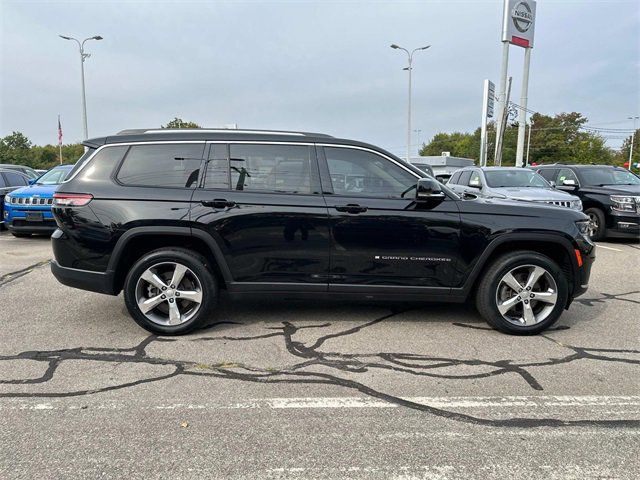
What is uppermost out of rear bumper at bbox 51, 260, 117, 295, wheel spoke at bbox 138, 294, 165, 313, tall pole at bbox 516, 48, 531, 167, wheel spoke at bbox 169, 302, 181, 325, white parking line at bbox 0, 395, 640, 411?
tall pole at bbox 516, 48, 531, 167

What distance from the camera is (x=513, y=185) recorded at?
10391 millimetres

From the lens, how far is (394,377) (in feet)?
11.9

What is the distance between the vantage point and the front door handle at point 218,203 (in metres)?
4.36

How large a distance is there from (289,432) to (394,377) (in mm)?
1065

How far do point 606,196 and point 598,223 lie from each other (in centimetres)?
62

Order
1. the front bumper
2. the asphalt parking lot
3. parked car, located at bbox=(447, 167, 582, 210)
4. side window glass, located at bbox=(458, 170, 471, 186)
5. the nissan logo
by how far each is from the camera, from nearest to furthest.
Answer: the asphalt parking lot → parked car, located at bbox=(447, 167, 582, 210) → the front bumper → side window glass, located at bbox=(458, 170, 471, 186) → the nissan logo

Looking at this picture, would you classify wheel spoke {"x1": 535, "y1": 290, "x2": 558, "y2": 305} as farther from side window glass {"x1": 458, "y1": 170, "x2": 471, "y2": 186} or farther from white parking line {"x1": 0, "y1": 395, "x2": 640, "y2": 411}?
side window glass {"x1": 458, "y1": 170, "x2": 471, "y2": 186}

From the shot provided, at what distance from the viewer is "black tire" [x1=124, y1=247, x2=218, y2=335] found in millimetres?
4379

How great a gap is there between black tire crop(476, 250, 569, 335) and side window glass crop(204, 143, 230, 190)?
2604mm

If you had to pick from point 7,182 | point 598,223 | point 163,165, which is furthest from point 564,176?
point 7,182

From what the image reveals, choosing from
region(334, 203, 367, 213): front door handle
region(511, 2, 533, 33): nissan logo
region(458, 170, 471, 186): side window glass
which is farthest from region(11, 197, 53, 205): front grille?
region(511, 2, 533, 33): nissan logo

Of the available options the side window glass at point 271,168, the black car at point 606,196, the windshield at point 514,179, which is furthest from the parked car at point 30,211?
the black car at point 606,196

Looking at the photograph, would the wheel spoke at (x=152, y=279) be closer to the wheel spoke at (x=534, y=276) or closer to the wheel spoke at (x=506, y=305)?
the wheel spoke at (x=506, y=305)

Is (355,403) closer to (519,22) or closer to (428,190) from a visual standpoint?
(428,190)
